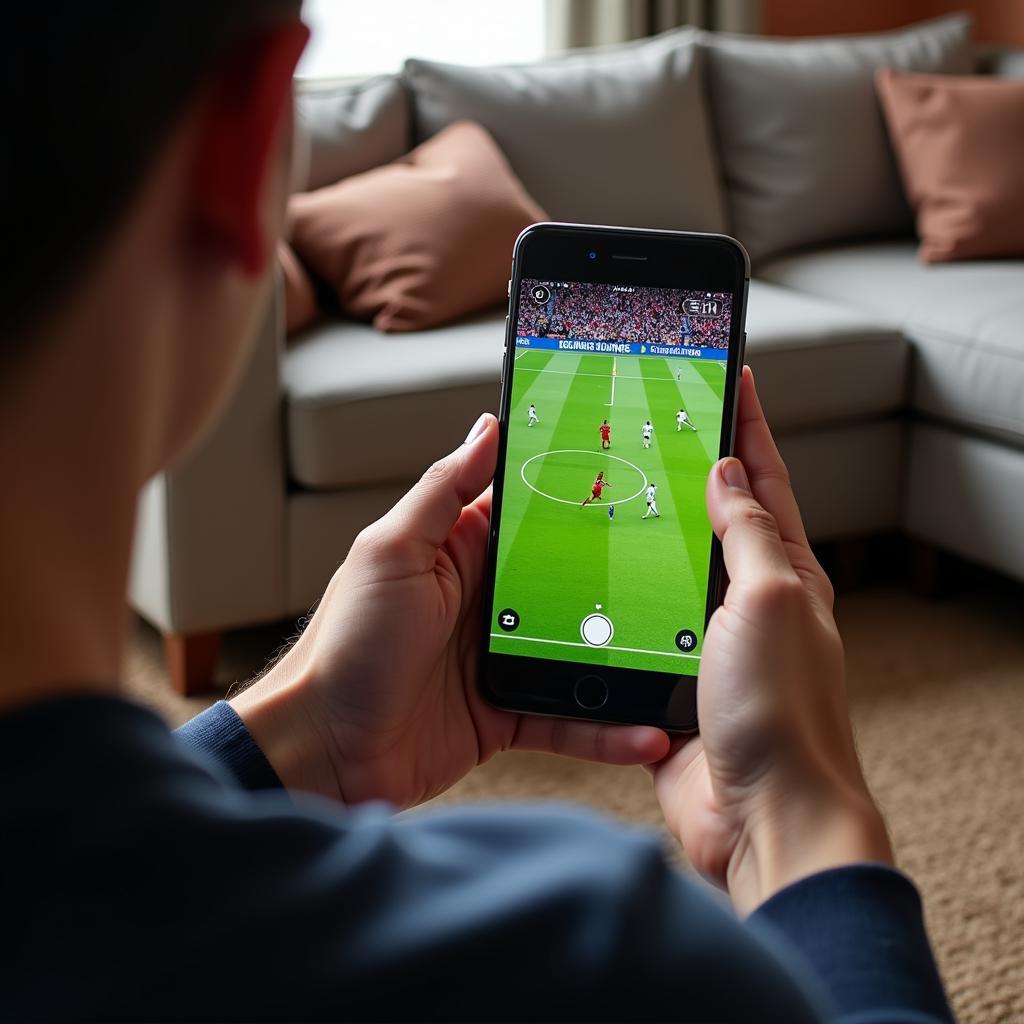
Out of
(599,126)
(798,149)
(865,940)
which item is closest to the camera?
(865,940)

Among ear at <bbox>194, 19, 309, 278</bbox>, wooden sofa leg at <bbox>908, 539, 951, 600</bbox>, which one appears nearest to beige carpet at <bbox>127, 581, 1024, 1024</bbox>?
wooden sofa leg at <bbox>908, 539, 951, 600</bbox>

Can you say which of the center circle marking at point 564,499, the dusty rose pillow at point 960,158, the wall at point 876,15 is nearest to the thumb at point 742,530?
the center circle marking at point 564,499

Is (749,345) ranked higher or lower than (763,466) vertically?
lower

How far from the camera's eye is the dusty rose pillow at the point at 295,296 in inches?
88.1

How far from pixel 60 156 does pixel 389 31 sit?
316 cm

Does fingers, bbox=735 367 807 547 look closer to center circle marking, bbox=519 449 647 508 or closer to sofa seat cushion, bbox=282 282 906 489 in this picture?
center circle marking, bbox=519 449 647 508

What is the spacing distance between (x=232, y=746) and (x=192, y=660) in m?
1.33

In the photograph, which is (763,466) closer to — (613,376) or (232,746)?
(613,376)

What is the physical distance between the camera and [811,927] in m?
0.54

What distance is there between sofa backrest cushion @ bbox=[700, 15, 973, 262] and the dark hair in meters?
2.69

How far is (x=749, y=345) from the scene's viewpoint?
2234mm

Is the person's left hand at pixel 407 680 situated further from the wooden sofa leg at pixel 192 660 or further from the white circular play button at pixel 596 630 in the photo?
the wooden sofa leg at pixel 192 660

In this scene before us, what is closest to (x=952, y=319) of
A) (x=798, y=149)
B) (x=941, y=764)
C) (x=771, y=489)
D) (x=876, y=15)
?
(x=798, y=149)

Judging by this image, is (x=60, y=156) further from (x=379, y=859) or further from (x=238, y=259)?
(x=379, y=859)
